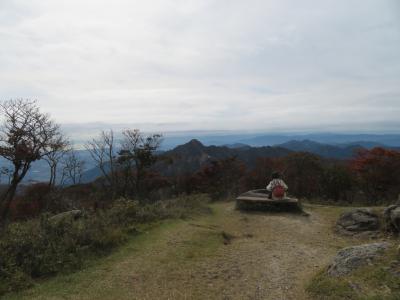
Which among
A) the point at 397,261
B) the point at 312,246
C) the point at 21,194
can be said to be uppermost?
the point at 397,261

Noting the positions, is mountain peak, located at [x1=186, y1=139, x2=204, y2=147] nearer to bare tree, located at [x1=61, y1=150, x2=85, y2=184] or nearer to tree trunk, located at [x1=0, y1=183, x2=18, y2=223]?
bare tree, located at [x1=61, y1=150, x2=85, y2=184]

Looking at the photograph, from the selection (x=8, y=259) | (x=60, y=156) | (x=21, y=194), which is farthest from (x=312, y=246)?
(x=21, y=194)

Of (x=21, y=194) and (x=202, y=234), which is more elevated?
(x=202, y=234)

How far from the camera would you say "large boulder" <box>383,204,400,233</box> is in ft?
28.9

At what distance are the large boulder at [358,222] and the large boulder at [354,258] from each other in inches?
165

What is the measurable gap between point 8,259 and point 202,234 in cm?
452

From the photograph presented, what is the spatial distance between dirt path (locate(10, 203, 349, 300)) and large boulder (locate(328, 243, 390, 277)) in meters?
0.61

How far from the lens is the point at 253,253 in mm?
7730

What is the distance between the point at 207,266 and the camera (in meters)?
6.86

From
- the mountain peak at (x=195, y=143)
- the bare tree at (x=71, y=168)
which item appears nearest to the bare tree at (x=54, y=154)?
the bare tree at (x=71, y=168)

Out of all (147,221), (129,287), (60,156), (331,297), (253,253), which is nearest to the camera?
(331,297)

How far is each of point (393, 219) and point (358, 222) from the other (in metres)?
1.22

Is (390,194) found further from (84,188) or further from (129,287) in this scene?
(84,188)

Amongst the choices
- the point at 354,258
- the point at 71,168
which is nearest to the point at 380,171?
the point at 354,258
